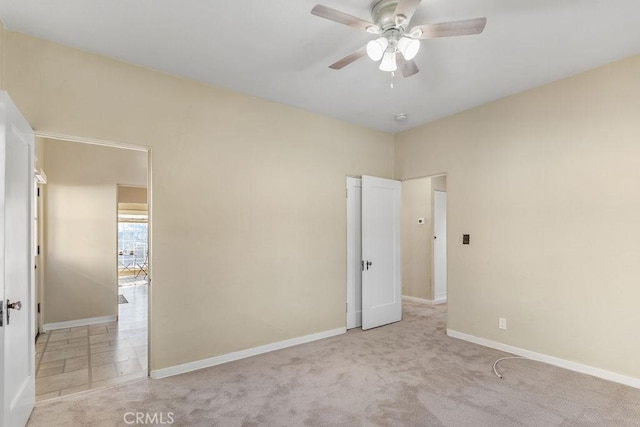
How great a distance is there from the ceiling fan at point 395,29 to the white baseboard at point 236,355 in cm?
300

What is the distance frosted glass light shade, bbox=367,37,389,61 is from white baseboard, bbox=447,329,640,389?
3366 millimetres

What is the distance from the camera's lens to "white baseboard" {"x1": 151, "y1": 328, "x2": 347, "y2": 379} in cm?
304

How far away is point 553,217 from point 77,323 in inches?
247

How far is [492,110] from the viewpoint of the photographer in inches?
152

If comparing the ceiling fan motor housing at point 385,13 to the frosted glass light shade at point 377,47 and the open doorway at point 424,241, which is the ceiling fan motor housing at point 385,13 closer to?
the frosted glass light shade at point 377,47

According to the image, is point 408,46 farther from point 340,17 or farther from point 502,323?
point 502,323

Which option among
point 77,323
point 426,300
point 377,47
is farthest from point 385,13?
point 77,323

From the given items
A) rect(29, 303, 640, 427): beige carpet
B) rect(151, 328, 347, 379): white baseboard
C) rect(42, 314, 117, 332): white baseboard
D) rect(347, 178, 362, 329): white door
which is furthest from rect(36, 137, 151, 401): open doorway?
rect(347, 178, 362, 329): white door

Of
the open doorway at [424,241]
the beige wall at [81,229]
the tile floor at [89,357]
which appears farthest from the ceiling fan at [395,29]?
the beige wall at [81,229]

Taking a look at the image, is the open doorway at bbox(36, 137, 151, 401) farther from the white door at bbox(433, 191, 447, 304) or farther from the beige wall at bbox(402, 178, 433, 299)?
the white door at bbox(433, 191, 447, 304)

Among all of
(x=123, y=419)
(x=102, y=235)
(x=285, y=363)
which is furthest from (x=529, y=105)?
(x=102, y=235)

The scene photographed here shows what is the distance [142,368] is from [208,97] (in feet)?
9.28

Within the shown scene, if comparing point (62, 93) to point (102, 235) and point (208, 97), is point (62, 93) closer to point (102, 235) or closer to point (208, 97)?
point (208, 97)

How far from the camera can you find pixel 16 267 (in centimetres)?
212
